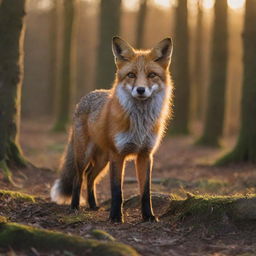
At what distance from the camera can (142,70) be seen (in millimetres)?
6961

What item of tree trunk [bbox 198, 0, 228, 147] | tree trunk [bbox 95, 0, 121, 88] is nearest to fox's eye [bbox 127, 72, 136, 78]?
tree trunk [bbox 95, 0, 121, 88]

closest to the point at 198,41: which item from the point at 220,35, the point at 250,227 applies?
the point at 220,35

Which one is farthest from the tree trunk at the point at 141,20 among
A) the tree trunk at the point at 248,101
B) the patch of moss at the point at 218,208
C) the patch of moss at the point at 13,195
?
the patch of moss at the point at 218,208

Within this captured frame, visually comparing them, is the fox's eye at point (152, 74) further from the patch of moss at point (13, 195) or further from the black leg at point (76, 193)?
the patch of moss at point (13, 195)

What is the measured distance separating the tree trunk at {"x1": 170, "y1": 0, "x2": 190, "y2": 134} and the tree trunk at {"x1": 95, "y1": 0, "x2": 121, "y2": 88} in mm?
6403

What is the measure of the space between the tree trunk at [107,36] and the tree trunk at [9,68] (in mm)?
7171

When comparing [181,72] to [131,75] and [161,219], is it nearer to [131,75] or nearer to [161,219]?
[161,219]

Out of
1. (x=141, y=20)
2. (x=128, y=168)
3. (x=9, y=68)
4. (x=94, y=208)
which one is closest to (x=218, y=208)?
(x=94, y=208)

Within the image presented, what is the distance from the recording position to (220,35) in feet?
65.4

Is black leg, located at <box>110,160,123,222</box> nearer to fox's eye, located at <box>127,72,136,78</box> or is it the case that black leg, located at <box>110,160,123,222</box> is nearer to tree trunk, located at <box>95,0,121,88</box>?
fox's eye, located at <box>127,72,136,78</box>

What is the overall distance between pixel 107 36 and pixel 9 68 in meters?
7.83

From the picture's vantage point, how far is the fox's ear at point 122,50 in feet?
23.9

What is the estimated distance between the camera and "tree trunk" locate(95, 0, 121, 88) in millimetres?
17875

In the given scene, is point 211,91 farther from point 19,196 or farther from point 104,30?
point 19,196
